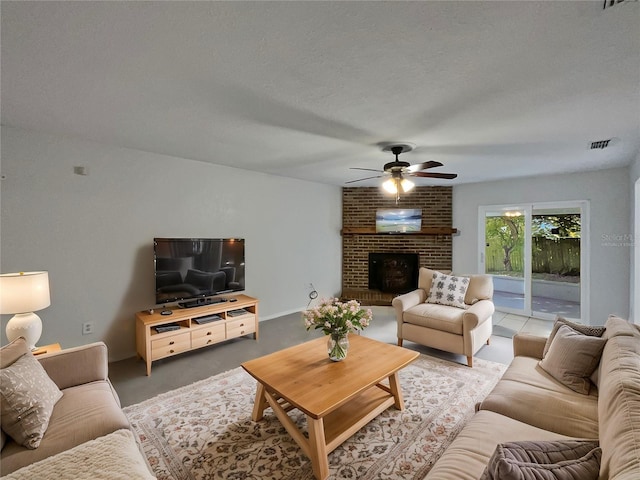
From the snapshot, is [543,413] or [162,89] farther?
[162,89]

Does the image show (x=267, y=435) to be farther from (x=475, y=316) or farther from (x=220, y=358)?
(x=475, y=316)

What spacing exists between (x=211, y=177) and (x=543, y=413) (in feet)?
13.1

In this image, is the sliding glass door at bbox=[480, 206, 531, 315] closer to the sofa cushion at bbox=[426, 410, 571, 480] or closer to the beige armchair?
the beige armchair

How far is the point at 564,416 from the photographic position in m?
1.52

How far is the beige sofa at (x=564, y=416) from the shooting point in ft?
3.23

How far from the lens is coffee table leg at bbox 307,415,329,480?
1.64 meters

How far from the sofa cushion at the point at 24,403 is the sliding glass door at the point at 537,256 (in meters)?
5.71

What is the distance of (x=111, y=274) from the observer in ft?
10.3

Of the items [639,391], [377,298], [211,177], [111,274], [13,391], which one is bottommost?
[377,298]

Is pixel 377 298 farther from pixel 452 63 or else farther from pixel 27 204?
pixel 27 204

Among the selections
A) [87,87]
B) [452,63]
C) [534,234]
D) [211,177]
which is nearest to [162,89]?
[87,87]

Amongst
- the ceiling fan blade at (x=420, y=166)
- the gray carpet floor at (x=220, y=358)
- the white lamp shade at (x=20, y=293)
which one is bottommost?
the gray carpet floor at (x=220, y=358)

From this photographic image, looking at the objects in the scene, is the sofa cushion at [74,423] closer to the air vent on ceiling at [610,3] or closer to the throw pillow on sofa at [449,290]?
the air vent on ceiling at [610,3]

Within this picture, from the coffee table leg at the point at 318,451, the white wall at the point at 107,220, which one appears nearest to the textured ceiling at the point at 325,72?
the white wall at the point at 107,220
